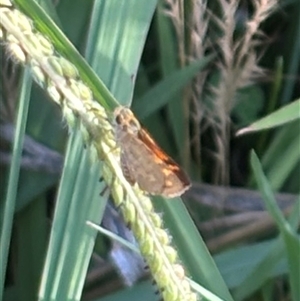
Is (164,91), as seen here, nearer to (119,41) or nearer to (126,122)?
(119,41)

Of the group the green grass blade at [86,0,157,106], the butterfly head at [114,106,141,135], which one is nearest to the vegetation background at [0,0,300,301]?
the green grass blade at [86,0,157,106]

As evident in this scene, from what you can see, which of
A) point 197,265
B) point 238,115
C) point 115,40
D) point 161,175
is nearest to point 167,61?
point 238,115

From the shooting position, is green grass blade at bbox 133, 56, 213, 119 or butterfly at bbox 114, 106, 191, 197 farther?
green grass blade at bbox 133, 56, 213, 119

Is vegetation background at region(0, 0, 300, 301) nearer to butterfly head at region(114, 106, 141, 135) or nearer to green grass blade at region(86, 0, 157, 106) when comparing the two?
green grass blade at region(86, 0, 157, 106)

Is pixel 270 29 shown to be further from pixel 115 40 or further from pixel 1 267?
pixel 1 267

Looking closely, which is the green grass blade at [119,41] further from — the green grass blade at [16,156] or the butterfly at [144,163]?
the butterfly at [144,163]

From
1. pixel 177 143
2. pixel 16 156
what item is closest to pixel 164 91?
pixel 177 143

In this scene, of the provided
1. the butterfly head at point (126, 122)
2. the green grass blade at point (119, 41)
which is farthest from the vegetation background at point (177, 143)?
the butterfly head at point (126, 122)

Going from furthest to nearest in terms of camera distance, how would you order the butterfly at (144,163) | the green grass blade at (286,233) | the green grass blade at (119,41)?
the green grass blade at (119,41) < the green grass blade at (286,233) < the butterfly at (144,163)

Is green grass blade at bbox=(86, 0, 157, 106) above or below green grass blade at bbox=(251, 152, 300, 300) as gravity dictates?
above
